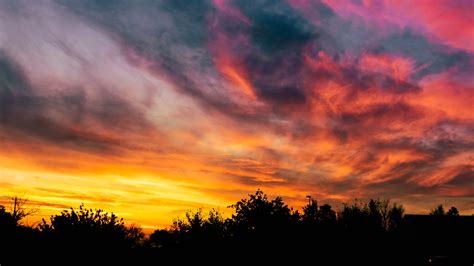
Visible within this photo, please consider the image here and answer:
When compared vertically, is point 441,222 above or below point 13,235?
above

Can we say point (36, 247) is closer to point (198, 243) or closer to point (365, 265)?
point (198, 243)

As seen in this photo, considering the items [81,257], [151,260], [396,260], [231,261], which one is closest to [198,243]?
[151,260]

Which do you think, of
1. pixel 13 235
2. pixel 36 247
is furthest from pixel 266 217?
pixel 13 235

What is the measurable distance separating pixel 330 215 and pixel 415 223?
2467cm

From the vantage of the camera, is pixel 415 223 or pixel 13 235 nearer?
pixel 13 235

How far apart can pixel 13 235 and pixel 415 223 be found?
156 ft

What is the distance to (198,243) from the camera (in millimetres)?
40156

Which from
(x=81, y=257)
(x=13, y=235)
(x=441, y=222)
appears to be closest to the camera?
(x=81, y=257)

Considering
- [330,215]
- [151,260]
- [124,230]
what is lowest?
[151,260]

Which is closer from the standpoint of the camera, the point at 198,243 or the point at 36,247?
the point at 36,247

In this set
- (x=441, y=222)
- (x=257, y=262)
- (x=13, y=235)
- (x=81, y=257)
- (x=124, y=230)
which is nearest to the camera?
(x=81, y=257)

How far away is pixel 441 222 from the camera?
53156 mm

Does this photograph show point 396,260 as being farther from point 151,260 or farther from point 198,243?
point 151,260

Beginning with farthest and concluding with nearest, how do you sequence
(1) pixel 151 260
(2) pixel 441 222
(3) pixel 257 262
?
(2) pixel 441 222, (1) pixel 151 260, (3) pixel 257 262
